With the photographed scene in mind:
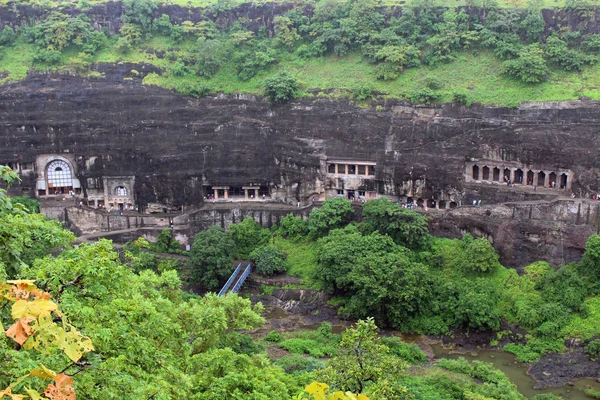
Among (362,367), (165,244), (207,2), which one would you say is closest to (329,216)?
(165,244)

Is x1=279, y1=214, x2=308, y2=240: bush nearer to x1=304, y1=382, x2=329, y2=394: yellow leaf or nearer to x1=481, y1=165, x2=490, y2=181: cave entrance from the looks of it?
x1=481, y1=165, x2=490, y2=181: cave entrance

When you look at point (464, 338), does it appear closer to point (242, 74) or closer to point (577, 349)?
point (577, 349)

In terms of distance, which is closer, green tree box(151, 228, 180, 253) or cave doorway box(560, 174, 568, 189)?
cave doorway box(560, 174, 568, 189)

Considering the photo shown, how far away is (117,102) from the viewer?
36.5 meters

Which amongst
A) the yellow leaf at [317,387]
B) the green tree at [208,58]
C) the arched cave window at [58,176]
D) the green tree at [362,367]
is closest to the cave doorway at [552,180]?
the green tree at [362,367]

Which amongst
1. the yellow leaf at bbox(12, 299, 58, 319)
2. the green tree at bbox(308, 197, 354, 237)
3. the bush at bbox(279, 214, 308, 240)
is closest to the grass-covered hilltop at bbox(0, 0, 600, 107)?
the green tree at bbox(308, 197, 354, 237)

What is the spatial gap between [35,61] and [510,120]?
27.1m

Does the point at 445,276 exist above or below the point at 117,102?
below

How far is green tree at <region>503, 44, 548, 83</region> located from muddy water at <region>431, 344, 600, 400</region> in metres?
14.6

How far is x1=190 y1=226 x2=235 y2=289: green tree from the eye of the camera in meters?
29.7

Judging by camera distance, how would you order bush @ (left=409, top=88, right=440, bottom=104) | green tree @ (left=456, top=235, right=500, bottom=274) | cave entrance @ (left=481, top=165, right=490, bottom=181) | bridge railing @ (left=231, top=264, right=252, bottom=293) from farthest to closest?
bush @ (left=409, top=88, right=440, bottom=104) < cave entrance @ (left=481, top=165, right=490, bottom=181) < bridge railing @ (left=231, top=264, right=252, bottom=293) < green tree @ (left=456, top=235, right=500, bottom=274)

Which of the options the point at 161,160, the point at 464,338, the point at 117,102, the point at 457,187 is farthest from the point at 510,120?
the point at 117,102

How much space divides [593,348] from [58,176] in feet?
93.6

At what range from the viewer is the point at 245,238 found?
3331 centimetres
